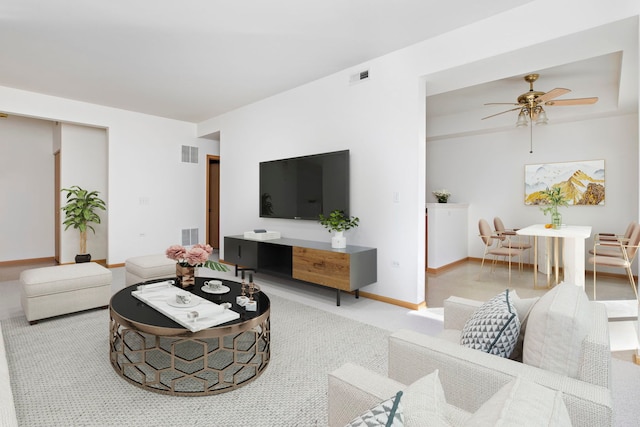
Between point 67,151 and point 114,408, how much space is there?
5.61m

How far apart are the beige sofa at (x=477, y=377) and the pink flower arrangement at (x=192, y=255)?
73.7 inches

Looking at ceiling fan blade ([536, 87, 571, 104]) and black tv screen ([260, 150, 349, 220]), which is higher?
ceiling fan blade ([536, 87, 571, 104])

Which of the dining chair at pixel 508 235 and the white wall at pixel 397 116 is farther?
the dining chair at pixel 508 235

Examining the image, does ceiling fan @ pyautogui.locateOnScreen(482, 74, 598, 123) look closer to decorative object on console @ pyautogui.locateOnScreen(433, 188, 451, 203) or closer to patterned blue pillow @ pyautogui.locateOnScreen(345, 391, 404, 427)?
decorative object on console @ pyautogui.locateOnScreen(433, 188, 451, 203)

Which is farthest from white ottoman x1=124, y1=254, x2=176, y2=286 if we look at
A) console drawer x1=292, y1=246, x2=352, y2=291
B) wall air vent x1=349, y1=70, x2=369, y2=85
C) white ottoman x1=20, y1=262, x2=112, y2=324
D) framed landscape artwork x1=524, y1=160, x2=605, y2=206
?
framed landscape artwork x1=524, y1=160, x2=605, y2=206

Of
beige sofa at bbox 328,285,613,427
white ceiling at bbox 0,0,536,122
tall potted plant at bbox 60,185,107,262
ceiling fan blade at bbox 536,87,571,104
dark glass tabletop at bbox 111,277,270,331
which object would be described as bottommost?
dark glass tabletop at bbox 111,277,270,331

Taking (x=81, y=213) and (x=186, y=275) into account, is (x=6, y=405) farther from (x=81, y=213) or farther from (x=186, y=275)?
(x=81, y=213)

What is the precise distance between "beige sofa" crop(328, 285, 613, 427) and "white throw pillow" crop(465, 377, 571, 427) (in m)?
0.27

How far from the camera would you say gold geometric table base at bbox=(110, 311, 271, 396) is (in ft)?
6.54

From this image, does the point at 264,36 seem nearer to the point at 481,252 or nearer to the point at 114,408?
the point at 114,408

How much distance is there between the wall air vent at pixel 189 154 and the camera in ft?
22.1

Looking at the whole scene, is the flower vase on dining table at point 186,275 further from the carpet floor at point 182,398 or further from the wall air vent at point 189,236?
the wall air vent at point 189,236


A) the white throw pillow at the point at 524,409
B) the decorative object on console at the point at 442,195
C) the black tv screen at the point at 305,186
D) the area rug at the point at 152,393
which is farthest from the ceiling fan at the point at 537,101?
the white throw pillow at the point at 524,409

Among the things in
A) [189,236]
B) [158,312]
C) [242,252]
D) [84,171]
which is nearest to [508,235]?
[242,252]
